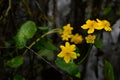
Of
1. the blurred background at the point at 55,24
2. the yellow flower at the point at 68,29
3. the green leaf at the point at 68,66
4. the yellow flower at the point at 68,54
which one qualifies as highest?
the yellow flower at the point at 68,54

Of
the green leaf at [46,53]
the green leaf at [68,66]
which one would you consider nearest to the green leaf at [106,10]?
the green leaf at [46,53]

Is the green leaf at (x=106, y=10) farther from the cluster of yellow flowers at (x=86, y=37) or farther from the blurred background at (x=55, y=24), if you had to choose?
the cluster of yellow flowers at (x=86, y=37)

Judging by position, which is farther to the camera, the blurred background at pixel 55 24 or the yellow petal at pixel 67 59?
the blurred background at pixel 55 24

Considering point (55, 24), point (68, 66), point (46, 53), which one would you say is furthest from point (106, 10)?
point (68, 66)

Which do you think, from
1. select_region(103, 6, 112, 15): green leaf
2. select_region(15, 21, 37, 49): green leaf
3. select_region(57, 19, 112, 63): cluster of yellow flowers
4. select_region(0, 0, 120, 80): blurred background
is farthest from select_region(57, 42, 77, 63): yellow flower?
select_region(103, 6, 112, 15): green leaf

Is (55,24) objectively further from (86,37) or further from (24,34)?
(86,37)

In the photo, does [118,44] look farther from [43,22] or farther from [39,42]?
[39,42]

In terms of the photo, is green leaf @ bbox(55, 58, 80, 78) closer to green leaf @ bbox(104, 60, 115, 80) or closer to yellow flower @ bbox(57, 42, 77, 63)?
yellow flower @ bbox(57, 42, 77, 63)
